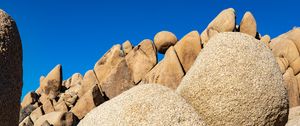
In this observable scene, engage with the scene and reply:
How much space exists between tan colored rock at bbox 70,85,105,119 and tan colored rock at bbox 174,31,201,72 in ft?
28.3

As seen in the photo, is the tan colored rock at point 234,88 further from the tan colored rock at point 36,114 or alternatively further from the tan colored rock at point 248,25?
the tan colored rock at point 36,114

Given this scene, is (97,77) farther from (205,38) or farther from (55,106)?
(205,38)

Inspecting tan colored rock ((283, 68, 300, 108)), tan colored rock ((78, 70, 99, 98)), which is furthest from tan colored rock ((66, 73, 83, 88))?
tan colored rock ((283, 68, 300, 108))

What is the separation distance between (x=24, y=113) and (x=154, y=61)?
47.6ft

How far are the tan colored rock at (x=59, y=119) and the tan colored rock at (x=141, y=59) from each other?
6388 millimetres

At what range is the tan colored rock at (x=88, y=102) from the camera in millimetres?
37219

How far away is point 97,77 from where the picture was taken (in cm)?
4106

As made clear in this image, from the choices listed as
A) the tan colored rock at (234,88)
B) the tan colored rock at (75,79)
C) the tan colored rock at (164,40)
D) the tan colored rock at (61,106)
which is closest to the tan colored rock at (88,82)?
the tan colored rock at (61,106)

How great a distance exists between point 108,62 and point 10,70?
109ft

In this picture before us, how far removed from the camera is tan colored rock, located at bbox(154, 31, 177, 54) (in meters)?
35.7

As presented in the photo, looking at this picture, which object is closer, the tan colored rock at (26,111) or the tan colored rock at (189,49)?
the tan colored rock at (189,49)

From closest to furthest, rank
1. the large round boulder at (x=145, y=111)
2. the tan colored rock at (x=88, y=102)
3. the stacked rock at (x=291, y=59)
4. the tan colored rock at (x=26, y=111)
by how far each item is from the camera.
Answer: the large round boulder at (x=145, y=111) < the stacked rock at (x=291, y=59) < the tan colored rock at (x=88, y=102) < the tan colored rock at (x=26, y=111)

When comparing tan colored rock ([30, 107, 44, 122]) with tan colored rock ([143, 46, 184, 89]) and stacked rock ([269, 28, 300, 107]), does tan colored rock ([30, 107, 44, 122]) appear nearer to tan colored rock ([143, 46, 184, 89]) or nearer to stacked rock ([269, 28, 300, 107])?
tan colored rock ([143, 46, 184, 89])

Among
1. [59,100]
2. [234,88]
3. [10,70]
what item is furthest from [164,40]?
[10,70]
